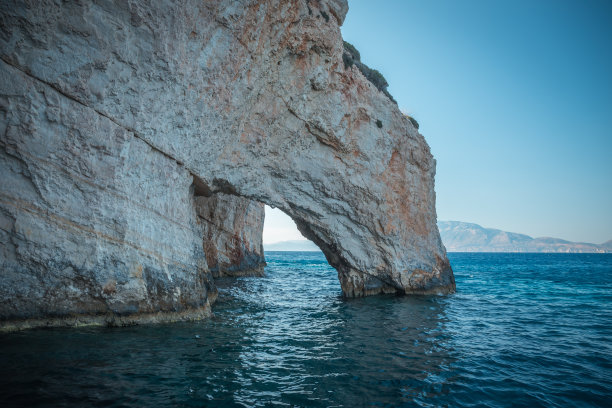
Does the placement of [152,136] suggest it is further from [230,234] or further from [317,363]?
[230,234]

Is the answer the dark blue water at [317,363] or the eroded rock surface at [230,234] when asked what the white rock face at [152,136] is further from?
the eroded rock surface at [230,234]

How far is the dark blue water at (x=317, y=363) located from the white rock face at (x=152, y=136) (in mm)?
1843

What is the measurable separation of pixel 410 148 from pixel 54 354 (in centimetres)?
1869

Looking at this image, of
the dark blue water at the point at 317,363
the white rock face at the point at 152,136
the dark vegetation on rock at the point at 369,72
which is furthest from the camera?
the dark vegetation on rock at the point at 369,72

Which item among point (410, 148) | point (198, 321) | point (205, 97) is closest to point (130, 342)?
point (198, 321)

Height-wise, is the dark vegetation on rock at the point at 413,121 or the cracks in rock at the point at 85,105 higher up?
the dark vegetation on rock at the point at 413,121

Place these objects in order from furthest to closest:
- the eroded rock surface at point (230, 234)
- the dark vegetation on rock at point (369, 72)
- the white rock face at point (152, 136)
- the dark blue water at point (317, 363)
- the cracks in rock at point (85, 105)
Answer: the eroded rock surface at point (230, 234) < the dark vegetation on rock at point (369, 72) < the white rock face at point (152, 136) < the cracks in rock at point (85, 105) < the dark blue water at point (317, 363)

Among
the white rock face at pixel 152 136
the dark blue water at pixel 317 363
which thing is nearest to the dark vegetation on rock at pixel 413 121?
the white rock face at pixel 152 136

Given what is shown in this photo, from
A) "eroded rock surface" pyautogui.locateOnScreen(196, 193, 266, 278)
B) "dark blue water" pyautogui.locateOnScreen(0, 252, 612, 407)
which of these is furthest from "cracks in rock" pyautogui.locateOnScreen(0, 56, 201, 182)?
"eroded rock surface" pyautogui.locateOnScreen(196, 193, 266, 278)

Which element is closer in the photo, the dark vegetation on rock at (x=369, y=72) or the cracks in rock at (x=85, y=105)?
the cracks in rock at (x=85, y=105)

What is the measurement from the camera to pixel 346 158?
16859 mm

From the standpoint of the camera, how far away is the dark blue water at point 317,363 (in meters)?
6.12

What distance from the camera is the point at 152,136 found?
10781mm

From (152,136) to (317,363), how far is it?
8693mm
